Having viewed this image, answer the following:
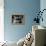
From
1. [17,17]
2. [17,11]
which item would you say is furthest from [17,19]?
[17,11]

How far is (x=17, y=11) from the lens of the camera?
5.14 metres

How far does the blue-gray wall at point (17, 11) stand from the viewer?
16.6ft

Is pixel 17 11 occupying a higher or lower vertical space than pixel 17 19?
higher

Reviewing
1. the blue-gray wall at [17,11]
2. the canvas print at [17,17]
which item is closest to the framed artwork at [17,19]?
the canvas print at [17,17]

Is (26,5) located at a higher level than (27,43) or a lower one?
higher

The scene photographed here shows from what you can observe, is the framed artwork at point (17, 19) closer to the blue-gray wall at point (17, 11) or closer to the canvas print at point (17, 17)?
the canvas print at point (17, 17)

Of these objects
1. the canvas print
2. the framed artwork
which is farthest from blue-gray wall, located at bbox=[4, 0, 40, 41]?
the framed artwork

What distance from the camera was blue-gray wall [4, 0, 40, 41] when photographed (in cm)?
507

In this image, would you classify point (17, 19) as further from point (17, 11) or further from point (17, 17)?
point (17, 11)

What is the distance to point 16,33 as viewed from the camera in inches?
203

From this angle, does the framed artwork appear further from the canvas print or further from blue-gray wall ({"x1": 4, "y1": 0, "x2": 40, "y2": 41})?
blue-gray wall ({"x1": 4, "y1": 0, "x2": 40, "y2": 41})

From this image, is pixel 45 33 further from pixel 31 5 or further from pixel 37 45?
pixel 31 5

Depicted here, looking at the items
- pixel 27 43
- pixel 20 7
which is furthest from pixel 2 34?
pixel 27 43

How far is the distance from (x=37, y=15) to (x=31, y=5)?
0.46m
